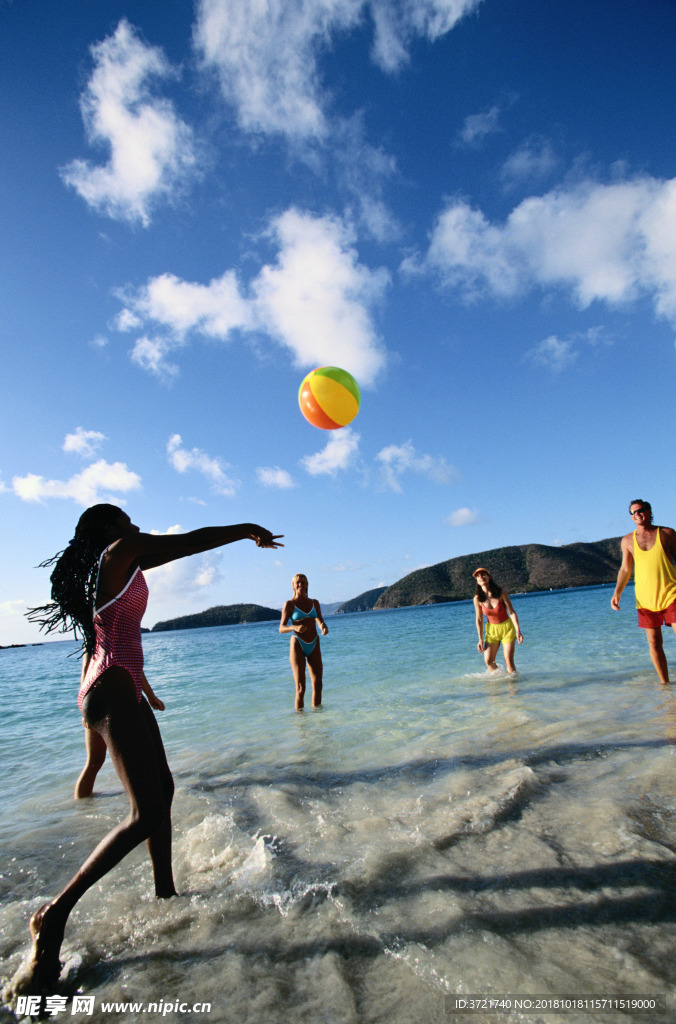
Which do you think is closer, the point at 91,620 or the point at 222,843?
the point at 91,620

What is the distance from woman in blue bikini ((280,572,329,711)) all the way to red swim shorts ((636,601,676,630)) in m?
4.76

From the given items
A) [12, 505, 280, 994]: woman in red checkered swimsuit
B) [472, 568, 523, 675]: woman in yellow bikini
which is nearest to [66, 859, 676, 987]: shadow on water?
[12, 505, 280, 994]: woman in red checkered swimsuit

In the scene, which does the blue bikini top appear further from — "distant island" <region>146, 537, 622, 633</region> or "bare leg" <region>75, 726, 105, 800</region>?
"distant island" <region>146, 537, 622, 633</region>

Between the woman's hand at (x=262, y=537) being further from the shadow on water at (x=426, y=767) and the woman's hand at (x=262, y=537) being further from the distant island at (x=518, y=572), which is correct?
the distant island at (x=518, y=572)

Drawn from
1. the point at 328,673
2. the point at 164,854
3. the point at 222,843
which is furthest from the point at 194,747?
the point at 328,673

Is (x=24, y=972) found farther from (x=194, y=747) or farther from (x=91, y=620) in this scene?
(x=194, y=747)

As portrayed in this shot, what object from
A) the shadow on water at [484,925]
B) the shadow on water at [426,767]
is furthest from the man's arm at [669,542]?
the shadow on water at [484,925]

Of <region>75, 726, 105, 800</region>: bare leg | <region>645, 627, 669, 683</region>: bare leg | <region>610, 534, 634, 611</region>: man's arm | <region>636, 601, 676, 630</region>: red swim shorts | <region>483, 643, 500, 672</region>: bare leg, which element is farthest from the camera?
<region>483, 643, 500, 672</region>: bare leg

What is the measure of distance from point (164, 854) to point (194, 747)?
13.1ft

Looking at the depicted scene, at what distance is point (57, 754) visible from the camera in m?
6.65

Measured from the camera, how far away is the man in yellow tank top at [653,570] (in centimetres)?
623

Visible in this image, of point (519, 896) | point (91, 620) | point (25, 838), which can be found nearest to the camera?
point (519, 896)

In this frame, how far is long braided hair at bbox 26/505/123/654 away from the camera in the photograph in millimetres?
2613

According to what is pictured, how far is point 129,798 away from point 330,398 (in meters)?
4.65
